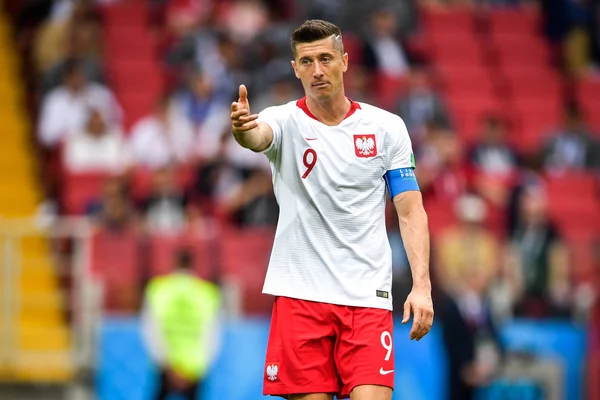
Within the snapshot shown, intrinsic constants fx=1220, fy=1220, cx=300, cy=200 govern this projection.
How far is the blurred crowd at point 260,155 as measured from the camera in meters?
12.8

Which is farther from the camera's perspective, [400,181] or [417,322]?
[400,181]

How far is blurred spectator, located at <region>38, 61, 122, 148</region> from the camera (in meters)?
13.8

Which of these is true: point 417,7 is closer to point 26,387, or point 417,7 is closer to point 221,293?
point 221,293

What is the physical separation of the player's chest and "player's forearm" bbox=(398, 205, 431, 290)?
0.88ft

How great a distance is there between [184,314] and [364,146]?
632cm

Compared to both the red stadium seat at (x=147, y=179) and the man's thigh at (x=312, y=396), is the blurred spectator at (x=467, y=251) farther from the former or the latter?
the man's thigh at (x=312, y=396)

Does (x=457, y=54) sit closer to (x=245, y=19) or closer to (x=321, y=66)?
(x=245, y=19)

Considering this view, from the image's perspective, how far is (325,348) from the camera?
6.12 metres

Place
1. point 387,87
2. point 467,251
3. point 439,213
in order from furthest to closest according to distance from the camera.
Answer: point 387,87, point 439,213, point 467,251

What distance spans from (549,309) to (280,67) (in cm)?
435

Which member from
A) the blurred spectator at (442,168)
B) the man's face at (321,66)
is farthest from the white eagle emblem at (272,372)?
the blurred spectator at (442,168)

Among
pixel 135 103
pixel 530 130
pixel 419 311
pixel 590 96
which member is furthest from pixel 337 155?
pixel 590 96

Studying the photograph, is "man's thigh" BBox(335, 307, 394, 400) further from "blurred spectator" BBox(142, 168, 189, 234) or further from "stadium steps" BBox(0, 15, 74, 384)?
"blurred spectator" BBox(142, 168, 189, 234)

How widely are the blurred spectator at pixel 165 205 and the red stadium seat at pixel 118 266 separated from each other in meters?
0.56
